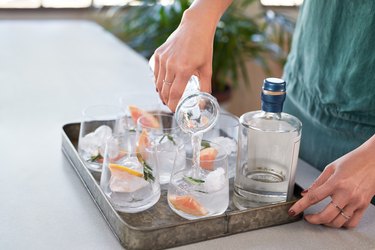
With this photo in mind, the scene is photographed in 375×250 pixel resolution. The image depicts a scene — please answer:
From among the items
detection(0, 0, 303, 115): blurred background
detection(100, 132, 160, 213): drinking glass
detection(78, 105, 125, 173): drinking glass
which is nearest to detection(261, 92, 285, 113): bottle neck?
detection(100, 132, 160, 213): drinking glass

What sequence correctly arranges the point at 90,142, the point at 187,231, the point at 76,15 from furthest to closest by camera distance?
the point at 76,15, the point at 90,142, the point at 187,231

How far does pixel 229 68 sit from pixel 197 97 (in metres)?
2.43

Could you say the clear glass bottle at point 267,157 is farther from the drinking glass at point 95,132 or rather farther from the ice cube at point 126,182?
the drinking glass at point 95,132

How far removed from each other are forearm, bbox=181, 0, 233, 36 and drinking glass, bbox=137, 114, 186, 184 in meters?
0.22

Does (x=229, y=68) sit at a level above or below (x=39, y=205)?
below

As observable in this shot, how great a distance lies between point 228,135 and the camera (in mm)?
1320

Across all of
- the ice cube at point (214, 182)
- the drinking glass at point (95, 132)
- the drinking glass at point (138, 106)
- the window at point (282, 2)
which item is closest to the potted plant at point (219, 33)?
the window at point (282, 2)

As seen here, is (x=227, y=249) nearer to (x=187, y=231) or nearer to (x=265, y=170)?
(x=187, y=231)

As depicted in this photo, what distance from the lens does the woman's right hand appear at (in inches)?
46.1

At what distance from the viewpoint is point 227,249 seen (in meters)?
0.98

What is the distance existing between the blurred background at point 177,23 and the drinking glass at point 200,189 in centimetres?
235

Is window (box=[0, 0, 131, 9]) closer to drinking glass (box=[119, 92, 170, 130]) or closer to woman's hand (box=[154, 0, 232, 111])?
drinking glass (box=[119, 92, 170, 130])

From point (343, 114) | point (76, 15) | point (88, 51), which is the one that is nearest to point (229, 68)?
point (76, 15)

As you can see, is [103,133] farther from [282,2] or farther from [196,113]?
[282,2]
